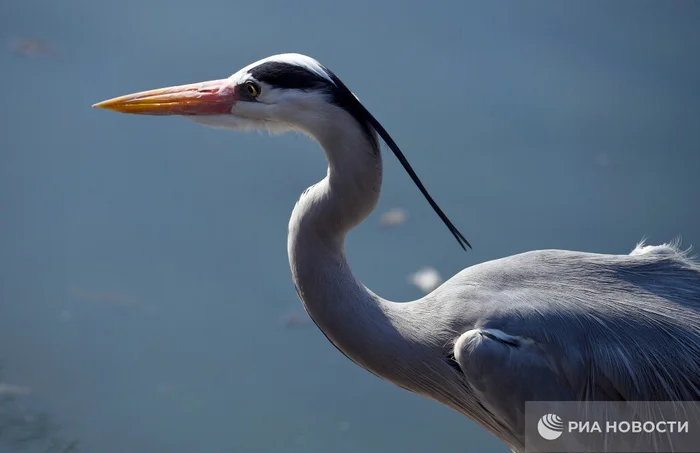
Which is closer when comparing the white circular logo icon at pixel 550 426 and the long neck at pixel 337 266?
the white circular logo icon at pixel 550 426

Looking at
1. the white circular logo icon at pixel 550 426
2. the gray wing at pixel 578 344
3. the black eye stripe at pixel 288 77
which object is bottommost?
the white circular logo icon at pixel 550 426

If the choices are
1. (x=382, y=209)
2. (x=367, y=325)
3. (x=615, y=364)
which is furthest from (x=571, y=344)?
(x=382, y=209)

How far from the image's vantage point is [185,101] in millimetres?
1761

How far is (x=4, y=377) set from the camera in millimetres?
3312

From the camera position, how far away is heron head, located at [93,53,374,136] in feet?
5.34

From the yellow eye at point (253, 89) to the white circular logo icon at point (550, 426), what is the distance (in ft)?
2.76

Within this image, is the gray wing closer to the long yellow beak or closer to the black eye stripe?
the black eye stripe

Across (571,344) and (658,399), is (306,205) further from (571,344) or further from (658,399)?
(658,399)

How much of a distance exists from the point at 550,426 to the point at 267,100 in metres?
0.83

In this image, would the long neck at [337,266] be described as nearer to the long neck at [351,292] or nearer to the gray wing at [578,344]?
the long neck at [351,292]

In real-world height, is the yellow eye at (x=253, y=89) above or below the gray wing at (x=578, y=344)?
above

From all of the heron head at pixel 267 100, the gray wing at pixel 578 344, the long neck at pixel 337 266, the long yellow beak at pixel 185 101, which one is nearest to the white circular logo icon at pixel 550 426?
the gray wing at pixel 578 344

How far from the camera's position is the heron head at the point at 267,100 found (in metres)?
1.63

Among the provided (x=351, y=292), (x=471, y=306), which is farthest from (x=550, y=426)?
(x=351, y=292)
